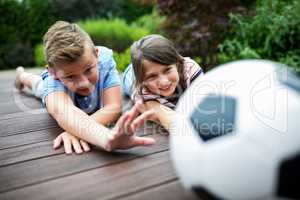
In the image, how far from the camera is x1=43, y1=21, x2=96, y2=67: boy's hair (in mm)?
1855

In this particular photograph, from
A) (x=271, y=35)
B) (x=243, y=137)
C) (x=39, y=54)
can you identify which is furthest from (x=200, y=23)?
(x=39, y=54)

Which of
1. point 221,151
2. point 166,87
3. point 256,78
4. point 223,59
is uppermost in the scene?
point 256,78

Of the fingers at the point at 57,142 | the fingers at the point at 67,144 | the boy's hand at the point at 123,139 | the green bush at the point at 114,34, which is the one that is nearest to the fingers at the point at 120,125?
the boy's hand at the point at 123,139

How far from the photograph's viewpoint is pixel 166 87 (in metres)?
2.07

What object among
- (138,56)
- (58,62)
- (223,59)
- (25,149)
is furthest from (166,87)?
(223,59)

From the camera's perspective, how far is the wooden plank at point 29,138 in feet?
6.48

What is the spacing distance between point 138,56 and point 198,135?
1.08m

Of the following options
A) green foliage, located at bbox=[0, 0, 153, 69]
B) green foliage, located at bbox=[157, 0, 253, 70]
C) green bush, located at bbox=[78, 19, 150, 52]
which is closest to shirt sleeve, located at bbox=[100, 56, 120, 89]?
green foliage, located at bbox=[157, 0, 253, 70]

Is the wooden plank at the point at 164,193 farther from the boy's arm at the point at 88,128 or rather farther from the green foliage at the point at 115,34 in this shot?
the green foliage at the point at 115,34

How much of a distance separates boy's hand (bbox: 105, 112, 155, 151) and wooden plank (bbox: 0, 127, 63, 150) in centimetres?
58

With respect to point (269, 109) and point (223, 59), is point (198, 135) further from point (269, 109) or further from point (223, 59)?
point (223, 59)

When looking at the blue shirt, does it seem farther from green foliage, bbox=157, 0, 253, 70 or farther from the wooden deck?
green foliage, bbox=157, 0, 253, 70

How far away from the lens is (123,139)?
1.56m

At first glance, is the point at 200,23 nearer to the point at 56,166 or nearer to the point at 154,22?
the point at 154,22
